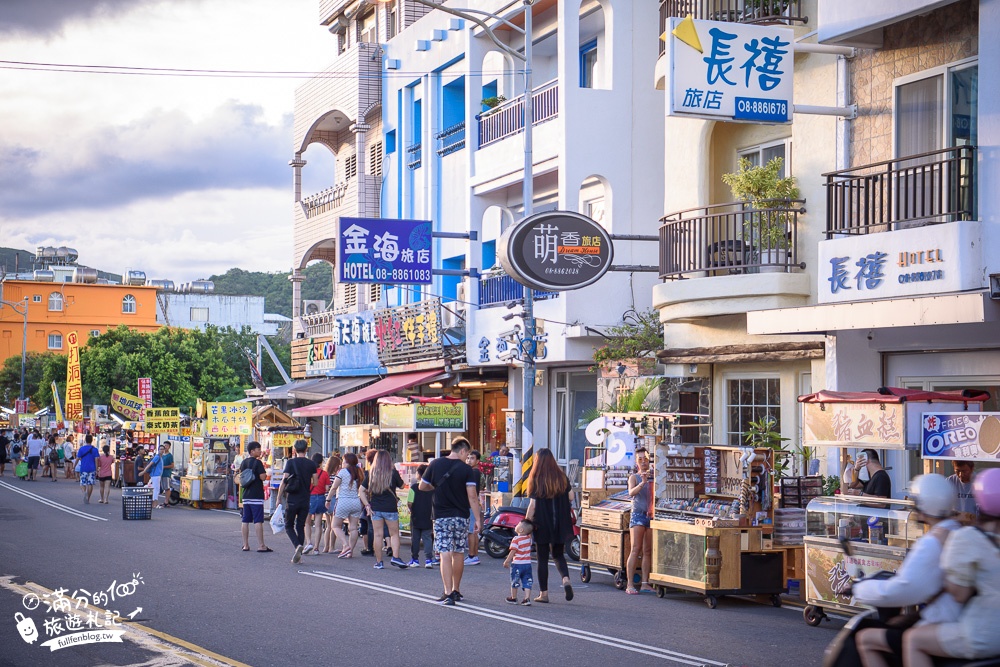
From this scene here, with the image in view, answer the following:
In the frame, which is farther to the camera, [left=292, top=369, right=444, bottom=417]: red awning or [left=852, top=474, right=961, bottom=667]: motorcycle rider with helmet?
[left=292, top=369, right=444, bottom=417]: red awning

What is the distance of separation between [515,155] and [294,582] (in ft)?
45.1

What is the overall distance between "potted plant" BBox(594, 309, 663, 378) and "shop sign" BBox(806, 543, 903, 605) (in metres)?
10.2

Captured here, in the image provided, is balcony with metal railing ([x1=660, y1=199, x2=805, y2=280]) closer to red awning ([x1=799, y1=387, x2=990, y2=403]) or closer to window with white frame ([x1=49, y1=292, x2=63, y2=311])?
red awning ([x1=799, y1=387, x2=990, y2=403])

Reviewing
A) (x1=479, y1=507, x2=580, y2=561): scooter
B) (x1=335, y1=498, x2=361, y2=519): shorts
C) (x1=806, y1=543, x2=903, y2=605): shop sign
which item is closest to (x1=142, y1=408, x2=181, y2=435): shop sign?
(x1=335, y1=498, x2=361, y2=519): shorts

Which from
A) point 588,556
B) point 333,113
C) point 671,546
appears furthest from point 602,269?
point 333,113

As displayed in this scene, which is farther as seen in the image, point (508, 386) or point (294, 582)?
point (508, 386)

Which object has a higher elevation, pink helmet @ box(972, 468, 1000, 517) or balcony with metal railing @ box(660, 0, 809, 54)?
balcony with metal railing @ box(660, 0, 809, 54)

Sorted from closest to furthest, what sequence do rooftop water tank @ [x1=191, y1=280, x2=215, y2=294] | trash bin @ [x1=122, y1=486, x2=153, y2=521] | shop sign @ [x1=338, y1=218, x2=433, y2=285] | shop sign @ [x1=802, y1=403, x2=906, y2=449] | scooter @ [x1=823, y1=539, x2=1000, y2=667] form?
1. scooter @ [x1=823, y1=539, x2=1000, y2=667]
2. shop sign @ [x1=802, y1=403, x2=906, y2=449]
3. shop sign @ [x1=338, y1=218, x2=433, y2=285]
4. trash bin @ [x1=122, y1=486, x2=153, y2=521]
5. rooftop water tank @ [x1=191, y1=280, x2=215, y2=294]

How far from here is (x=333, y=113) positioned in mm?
38000

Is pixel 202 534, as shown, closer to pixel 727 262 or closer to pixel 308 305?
pixel 727 262

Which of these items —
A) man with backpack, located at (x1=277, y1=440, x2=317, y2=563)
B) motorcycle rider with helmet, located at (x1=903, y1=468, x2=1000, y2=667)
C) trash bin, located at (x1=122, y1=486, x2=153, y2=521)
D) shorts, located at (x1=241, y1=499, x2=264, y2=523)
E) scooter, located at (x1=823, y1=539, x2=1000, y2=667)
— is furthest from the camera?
trash bin, located at (x1=122, y1=486, x2=153, y2=521)

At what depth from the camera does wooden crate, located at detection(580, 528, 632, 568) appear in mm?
16078

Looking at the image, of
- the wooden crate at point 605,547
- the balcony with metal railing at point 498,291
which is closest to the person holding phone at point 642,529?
the wooden crate at point 605,547

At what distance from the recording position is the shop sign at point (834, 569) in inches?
473
